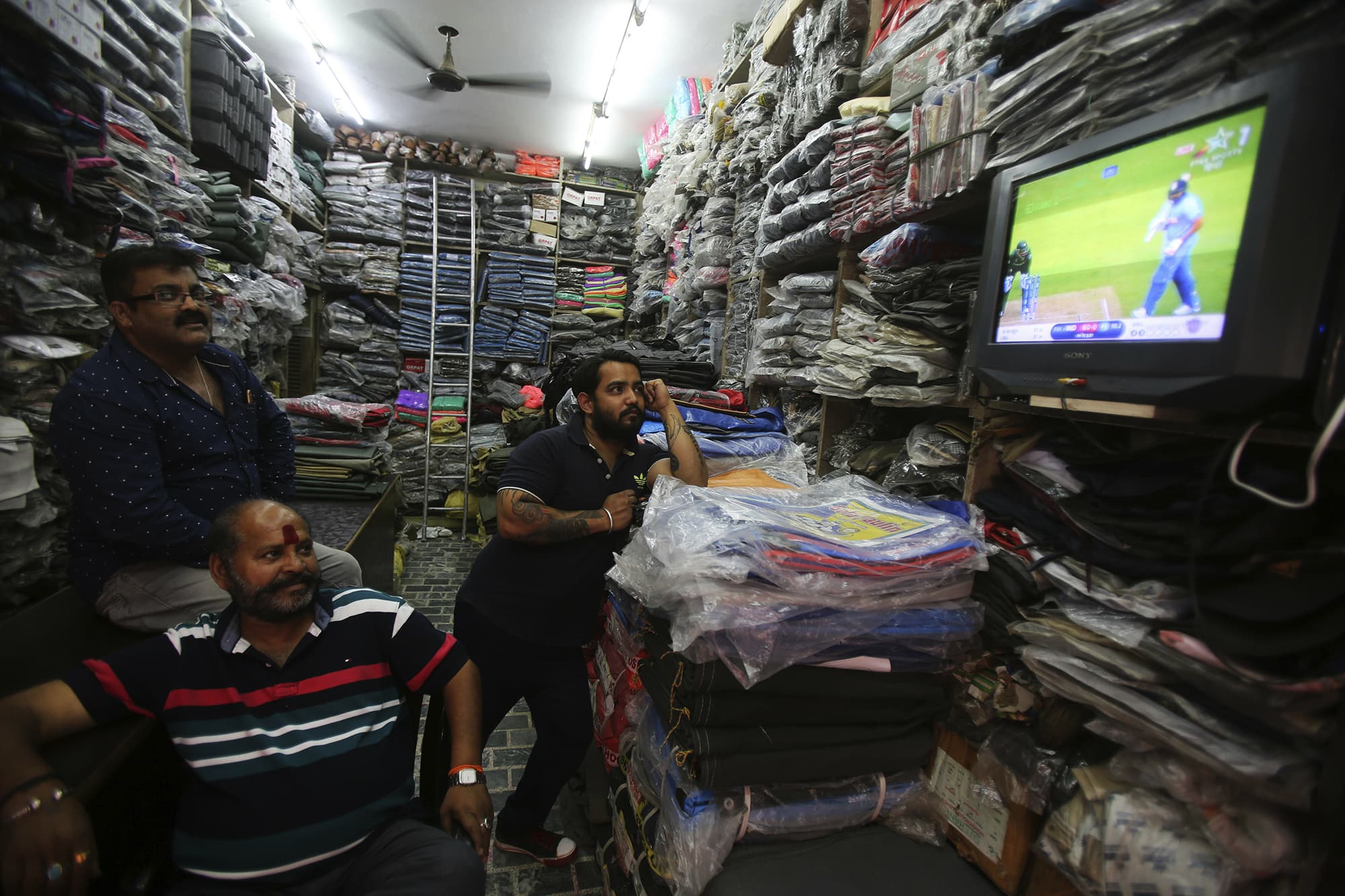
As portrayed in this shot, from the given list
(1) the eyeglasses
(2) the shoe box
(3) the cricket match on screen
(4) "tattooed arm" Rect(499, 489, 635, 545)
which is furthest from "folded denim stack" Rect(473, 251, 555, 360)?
(3) the cricket match on screen

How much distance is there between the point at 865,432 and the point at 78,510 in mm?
2346

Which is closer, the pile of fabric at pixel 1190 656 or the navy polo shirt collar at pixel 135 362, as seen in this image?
the pile of fabric at pixel 1190 656

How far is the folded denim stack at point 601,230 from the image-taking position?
625 centimetres

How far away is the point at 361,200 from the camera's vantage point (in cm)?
582

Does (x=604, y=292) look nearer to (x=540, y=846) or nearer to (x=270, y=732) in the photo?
(x=540, y=846)

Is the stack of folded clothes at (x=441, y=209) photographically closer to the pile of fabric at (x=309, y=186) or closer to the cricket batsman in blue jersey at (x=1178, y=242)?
the pile of fabric at (x=309, y=186)

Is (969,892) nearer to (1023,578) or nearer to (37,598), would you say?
(1023,578)

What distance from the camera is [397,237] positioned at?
597cm

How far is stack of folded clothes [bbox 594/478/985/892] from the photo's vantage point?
1.09 metres

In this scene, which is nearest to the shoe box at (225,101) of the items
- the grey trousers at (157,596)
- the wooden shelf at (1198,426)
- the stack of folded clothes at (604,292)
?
the grey trousers at (157,596)

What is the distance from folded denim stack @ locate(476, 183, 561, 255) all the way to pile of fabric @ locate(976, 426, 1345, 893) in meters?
5.94

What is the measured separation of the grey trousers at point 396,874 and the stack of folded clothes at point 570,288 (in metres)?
5.57

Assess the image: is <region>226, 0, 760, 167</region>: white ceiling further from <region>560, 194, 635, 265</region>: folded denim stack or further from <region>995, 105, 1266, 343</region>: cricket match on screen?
<region>995, 105, 1266, 343</region>: cricket match on screen

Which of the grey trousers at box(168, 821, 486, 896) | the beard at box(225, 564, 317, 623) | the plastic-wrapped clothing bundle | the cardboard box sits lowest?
the grey trousers at box(168, 821, 486, 896)
